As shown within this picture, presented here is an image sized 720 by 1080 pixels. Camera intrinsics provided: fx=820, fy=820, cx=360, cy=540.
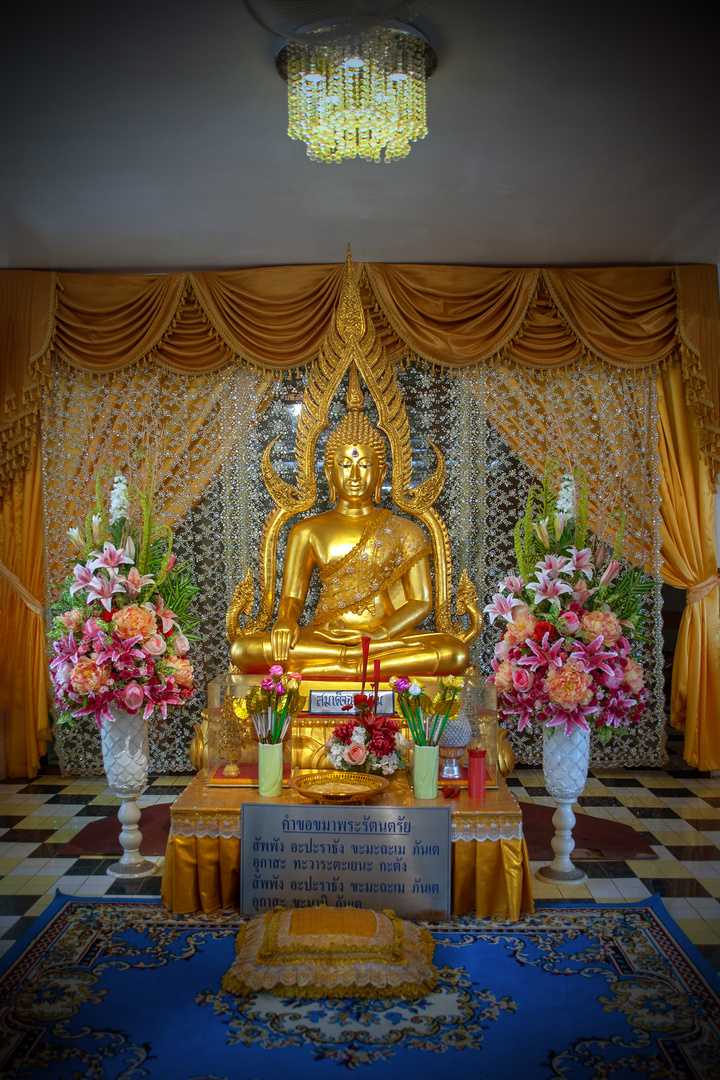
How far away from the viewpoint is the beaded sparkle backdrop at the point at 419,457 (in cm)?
505

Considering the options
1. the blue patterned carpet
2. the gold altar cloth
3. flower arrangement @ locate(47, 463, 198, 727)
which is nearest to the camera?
the blue patterned carpet

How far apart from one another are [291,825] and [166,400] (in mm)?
3093

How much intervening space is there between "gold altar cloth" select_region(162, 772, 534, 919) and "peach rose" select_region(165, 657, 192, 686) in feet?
1.94

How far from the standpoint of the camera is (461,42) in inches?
115

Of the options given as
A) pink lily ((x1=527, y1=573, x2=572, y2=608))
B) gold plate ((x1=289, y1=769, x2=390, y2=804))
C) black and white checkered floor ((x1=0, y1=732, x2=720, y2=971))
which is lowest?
black and white checkered floor ((x1=0, y1=732, x2=720, y2=971))

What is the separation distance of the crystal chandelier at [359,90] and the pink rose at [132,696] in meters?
2.30

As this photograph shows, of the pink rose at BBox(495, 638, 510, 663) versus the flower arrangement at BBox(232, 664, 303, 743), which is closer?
the flower arrangement at BBox(232, 664, 303, 743)

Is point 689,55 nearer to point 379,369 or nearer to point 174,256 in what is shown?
point 379,369

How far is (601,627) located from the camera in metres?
3.22

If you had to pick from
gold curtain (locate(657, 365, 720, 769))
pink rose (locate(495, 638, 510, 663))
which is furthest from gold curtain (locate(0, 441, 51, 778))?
gold curtain (locate(657, 365, 720, 769))

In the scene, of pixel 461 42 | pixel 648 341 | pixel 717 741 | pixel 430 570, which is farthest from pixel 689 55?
pixel 717 741

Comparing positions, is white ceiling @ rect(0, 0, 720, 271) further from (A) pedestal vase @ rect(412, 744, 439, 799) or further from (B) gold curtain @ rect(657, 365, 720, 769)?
(A) pedestal vase @ rect(412, 744, 439, 799)

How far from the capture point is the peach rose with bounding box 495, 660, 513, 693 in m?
3.35

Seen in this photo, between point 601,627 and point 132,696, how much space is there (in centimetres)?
191
